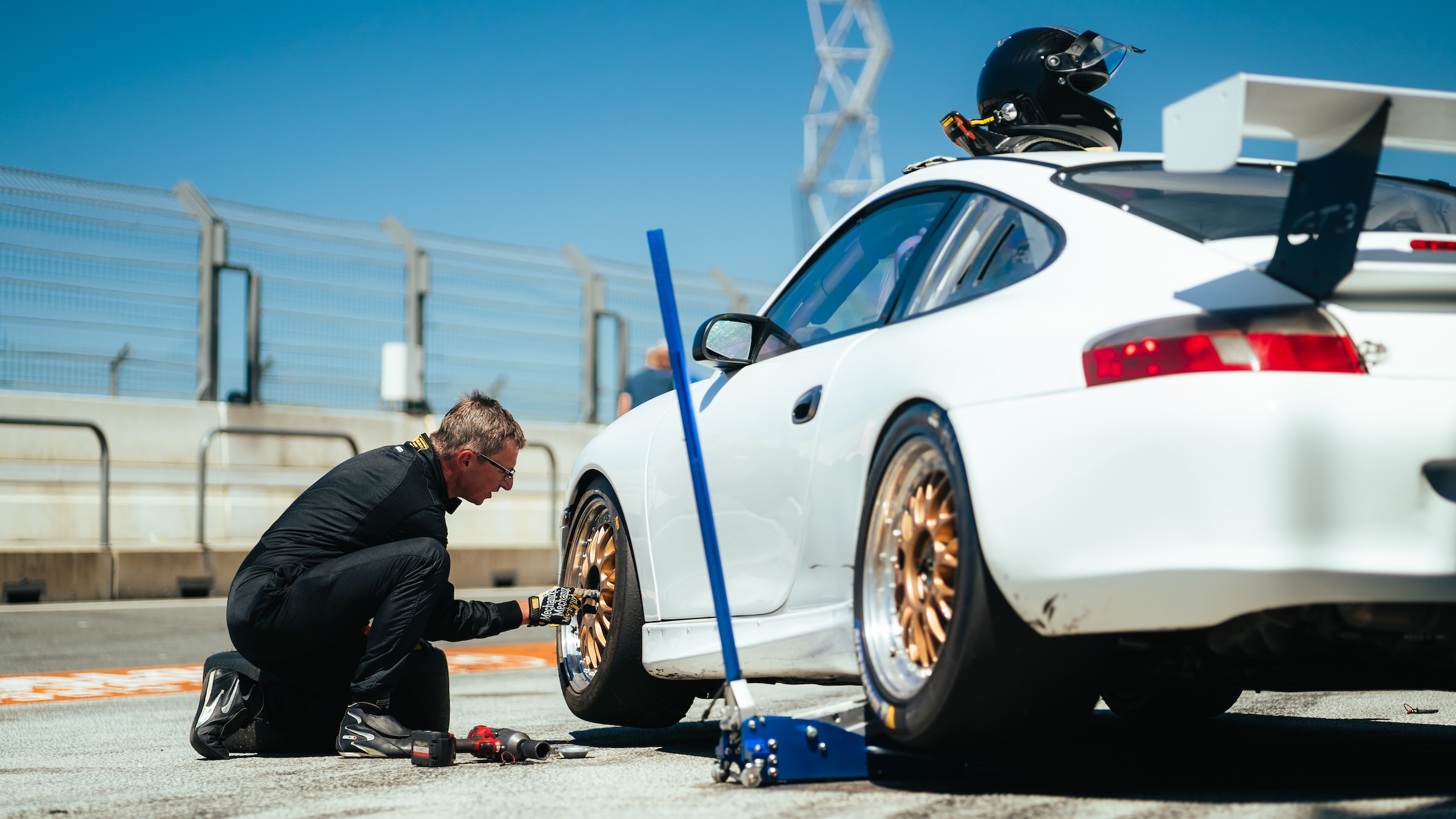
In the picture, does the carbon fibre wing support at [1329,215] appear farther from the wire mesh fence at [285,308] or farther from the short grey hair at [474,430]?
the wire mesh fence at [285,308]

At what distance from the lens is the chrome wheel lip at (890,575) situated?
3174 mm

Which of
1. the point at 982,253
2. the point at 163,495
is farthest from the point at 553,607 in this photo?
the point at 163,495

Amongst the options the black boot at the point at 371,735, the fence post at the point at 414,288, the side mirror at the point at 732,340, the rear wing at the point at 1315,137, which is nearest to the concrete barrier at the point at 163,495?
the fence post at the point at 414,288

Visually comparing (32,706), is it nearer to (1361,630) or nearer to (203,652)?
(203,652)

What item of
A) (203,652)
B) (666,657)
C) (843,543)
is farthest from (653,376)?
(843,543)

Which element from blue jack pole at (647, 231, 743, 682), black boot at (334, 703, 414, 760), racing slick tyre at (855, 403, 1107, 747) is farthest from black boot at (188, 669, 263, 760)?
racing slick tyre at (855, 403, 1107, 747)

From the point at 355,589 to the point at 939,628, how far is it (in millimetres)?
2012

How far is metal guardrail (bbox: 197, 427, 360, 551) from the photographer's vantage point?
43.0ft

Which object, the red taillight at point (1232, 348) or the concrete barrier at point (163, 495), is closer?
the red taillight at point (1232, 348)

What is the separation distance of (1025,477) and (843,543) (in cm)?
Result: 74

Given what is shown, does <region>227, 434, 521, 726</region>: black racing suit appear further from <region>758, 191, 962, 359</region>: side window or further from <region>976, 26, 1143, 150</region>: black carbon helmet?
<region>976, 26, 1143, 150</region>: black carbon helmet

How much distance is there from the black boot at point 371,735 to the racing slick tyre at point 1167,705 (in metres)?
2.11

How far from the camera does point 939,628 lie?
3080 mm

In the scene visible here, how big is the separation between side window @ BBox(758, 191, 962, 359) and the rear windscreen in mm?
440
